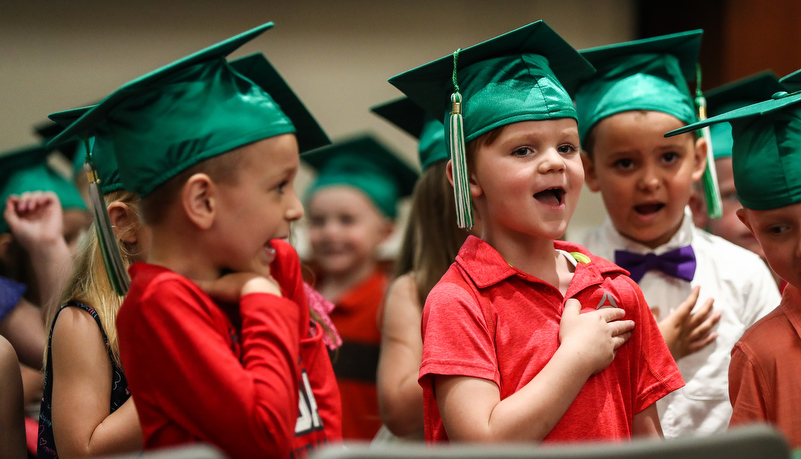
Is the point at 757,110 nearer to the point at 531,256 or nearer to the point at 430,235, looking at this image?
the point at 531,256

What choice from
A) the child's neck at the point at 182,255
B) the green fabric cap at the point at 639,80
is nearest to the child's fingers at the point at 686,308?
the green fabric cap at the point at 639,80

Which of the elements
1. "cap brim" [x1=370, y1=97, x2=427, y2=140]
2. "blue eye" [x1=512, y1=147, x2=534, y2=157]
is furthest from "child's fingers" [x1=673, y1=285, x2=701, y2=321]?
"cap brim" [x1=370, y1=97, x2=427, y2=140]

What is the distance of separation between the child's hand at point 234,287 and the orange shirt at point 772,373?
1042 mm

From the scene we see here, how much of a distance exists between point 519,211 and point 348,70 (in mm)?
3421

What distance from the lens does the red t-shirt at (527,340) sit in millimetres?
1424

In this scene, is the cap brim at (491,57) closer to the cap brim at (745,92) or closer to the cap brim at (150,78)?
the cap brim at (150,78)

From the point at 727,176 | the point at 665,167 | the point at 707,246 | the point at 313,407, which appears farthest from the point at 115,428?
the point at 727,176

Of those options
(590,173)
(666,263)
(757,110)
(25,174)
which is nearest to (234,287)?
(757,110)

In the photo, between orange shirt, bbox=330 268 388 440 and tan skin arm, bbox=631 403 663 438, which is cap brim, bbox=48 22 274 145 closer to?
tan skin arm, bbox=631 403 663 438

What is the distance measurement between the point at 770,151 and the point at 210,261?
1.20m

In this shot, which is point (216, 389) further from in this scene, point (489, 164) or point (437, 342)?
point (489, 164)

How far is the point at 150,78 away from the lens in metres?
1.29

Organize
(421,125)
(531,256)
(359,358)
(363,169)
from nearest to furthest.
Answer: (531,256)
(421,125)
(359,358)
(363,169)

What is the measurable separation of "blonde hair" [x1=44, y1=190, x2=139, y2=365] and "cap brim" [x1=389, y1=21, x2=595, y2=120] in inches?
27.9
